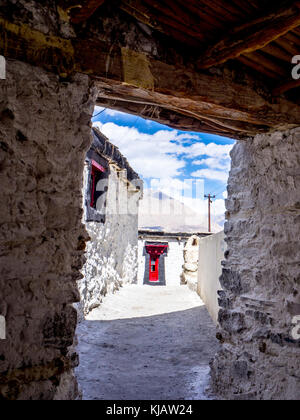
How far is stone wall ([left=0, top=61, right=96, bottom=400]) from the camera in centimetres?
159

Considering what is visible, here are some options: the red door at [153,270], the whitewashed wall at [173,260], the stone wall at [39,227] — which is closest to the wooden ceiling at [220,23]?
the stone wall at [39,227]

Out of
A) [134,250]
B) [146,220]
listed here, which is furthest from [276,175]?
[146,220]

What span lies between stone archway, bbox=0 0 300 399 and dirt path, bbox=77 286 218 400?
0.76 m

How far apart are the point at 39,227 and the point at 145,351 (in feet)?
10.2

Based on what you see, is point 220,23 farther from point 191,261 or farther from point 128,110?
point 191,261

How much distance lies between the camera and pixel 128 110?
2365 millimetres

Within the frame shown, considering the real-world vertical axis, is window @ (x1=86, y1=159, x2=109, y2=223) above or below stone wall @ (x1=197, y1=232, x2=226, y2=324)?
above

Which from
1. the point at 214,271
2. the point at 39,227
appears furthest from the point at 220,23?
the point at 214,271

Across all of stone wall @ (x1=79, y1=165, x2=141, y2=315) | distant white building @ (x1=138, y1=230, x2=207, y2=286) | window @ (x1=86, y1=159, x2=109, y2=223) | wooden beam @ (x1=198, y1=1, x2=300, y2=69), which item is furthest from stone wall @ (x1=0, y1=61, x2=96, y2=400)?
distant white building @ (x1=138, y1=230, x2=207, y2=286)

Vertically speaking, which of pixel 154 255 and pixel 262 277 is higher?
pixel 262 277

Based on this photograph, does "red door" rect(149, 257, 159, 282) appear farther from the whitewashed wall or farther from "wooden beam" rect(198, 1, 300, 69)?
"wooden beam" rect(198, 1, 300, 69)

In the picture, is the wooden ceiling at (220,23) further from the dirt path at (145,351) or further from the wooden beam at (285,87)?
the dirt path at (145,351)

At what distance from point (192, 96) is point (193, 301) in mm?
6247

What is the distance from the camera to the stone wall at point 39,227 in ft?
5.23
